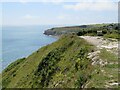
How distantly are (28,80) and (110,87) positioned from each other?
56.0 ft

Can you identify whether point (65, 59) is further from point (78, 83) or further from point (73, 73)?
point (78, 83)

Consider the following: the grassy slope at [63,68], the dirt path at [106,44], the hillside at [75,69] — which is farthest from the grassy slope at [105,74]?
the dirt path at [106,44]

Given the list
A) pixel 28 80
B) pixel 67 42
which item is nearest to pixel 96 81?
pixel 28 80

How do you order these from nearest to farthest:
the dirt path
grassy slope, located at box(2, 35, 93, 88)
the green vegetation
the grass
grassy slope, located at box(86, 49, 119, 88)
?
1. grassy slope, located at box(86, 49, 119, 88)
2. the green vegetation
3. the grass
4. grassy slope, located at box(2, 35, 93, 88)
5. the dirt path

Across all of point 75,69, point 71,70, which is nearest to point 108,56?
point 75,69

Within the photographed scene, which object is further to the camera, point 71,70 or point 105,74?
point 71,70

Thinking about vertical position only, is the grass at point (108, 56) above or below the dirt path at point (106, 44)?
below

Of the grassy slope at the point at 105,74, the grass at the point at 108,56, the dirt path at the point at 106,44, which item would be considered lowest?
the grassy slope at the point at 105,74

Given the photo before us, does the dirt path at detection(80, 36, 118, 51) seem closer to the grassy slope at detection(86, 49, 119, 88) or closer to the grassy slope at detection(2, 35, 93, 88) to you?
the grassy slope at detection(2, 35, 93, 88)

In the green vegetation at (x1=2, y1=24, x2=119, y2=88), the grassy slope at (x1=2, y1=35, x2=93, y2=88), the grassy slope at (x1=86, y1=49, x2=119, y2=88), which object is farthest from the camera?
the grassy slope at (x1=2, y1=35, x2=93, y2=88)

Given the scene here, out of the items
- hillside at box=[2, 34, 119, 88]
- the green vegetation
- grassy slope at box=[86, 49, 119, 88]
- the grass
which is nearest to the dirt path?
hillside at box=[2, 34, 119, 88]

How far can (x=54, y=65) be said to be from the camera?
102ft

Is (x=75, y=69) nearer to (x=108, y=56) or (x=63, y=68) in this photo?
(x=63, y=68)

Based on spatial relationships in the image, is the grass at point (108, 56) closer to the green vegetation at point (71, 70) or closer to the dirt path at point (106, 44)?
the green vegetation at point (71, 70)
